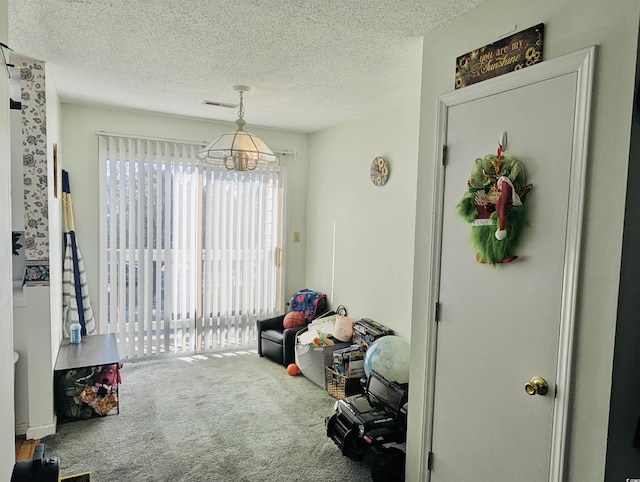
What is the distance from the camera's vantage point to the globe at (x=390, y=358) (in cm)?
312

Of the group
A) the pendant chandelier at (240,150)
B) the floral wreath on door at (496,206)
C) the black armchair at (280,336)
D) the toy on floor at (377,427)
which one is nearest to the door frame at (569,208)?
the floral wreath on door at (496,206)

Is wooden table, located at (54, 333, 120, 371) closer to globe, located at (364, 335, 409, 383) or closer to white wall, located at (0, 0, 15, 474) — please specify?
white wall, located at (0, 0, 15, 474)

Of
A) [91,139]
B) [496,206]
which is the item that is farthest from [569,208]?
[91,139]

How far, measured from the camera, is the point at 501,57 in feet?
5.91

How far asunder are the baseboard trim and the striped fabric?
1.08m

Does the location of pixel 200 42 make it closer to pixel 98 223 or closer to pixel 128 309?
pixel 98 223

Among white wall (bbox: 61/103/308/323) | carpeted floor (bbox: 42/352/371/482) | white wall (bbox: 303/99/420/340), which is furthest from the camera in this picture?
white wall (bbox: 61/103/308/323)

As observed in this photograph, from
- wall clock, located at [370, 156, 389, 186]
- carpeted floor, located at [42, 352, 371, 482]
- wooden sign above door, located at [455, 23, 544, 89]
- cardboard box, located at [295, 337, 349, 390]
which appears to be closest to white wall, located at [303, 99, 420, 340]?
wall clock, located at [370, 156, 389, 186]

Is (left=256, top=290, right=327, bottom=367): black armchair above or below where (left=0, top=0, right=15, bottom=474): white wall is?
below

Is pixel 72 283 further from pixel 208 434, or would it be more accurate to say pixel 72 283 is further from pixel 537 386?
pixel 537 386

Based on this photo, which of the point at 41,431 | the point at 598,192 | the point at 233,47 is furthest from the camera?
the point at 41,431

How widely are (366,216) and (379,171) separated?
0.47 m

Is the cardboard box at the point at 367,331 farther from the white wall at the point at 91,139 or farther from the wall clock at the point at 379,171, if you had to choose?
the white wall at the point at 91,139

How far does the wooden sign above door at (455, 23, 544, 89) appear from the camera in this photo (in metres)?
1.66
